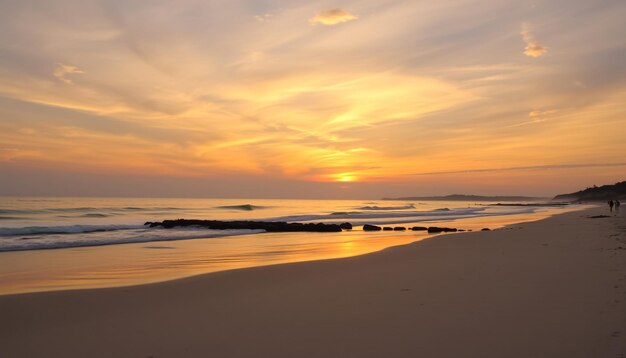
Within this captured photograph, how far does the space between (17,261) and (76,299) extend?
23.6ft

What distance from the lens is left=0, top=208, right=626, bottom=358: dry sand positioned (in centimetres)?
477

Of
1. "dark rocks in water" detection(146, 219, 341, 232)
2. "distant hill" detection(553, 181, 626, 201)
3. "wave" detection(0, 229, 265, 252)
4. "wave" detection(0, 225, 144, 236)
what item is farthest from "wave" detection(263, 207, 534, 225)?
"distant hill" detection(553, 181, 626, 201)

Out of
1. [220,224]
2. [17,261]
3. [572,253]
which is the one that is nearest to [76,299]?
[17,261]

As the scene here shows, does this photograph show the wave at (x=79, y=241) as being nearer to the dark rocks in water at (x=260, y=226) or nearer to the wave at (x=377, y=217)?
the dark rocks in water at (x=260, y=226)

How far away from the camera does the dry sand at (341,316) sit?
188 inches

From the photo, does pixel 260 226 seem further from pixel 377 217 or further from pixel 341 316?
pixel 377 217

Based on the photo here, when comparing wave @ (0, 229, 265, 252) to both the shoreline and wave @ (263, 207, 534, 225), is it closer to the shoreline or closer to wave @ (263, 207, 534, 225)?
the shoreline

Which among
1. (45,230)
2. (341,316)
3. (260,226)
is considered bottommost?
(341,316)

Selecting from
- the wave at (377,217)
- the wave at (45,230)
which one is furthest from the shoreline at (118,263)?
the wave at (377,217)

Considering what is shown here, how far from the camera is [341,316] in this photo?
5.93 meters

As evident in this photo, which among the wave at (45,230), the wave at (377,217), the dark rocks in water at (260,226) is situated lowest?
the wave at (377,217)

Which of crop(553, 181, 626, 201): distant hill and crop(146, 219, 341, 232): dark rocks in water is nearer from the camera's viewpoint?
crop(146, 219, 341, 232): dark rocks in water

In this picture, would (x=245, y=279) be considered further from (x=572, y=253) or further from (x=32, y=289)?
(x=572, y=253)

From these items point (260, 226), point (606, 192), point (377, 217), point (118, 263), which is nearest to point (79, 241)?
point (118, 263)
